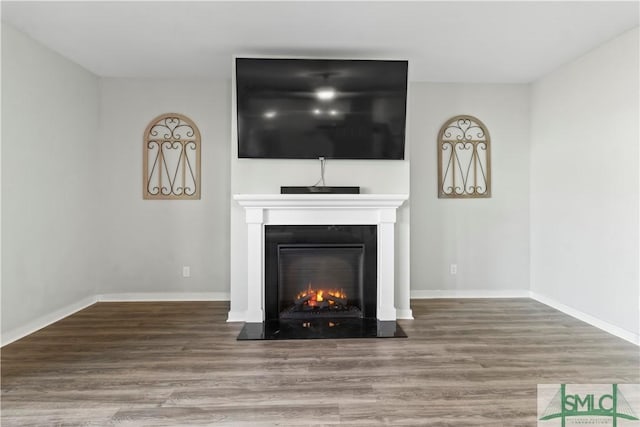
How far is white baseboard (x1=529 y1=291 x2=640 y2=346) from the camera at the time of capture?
2.96 meters

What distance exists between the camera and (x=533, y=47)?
332 cm

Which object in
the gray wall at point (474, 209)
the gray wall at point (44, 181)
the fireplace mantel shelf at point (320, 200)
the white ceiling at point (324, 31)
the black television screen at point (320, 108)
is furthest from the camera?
the gray wall at point (474, 209)

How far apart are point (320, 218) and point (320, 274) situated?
52 centimetres

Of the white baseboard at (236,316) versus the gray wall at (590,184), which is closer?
the gray wall at (590,184)

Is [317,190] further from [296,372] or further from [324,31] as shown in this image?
[296,372]

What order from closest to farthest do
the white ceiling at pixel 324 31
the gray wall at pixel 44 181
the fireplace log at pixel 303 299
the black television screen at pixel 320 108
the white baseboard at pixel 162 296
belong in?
1. the white ceiling at pixel 324 31
2. the gray wall at pixel 44 181
3. the black television screen at pixel 320 108
4. the fireplace log at pixel 303 299
5. the white baseboard at pixel 162 296

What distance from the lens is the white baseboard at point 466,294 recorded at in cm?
429

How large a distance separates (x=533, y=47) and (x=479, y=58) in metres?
0.44

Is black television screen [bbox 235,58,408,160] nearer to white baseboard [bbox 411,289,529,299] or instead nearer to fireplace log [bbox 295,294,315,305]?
fireplace log [bbox 295,294,315,305]

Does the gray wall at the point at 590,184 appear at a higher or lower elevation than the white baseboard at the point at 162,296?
higher

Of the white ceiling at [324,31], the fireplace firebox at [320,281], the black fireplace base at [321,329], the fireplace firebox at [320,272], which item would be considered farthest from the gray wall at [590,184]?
the fireplace firebox at [320,281]

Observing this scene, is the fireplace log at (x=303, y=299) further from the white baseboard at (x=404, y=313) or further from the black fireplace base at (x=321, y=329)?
the white baseboard at (x=404, y=313)
